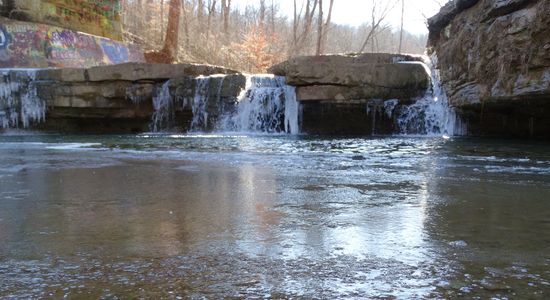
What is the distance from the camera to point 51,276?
1.61 meters

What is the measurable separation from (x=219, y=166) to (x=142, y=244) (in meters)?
2.94

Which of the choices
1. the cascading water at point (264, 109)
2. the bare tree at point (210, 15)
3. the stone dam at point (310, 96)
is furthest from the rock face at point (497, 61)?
the bare tree at point (210, 15)

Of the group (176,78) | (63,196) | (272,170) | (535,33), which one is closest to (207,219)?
(63,196)

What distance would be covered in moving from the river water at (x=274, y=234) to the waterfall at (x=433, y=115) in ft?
24.6

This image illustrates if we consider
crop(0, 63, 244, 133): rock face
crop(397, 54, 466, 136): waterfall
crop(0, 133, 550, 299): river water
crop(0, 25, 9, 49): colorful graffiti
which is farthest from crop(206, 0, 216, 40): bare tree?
crop(0, 133, 550, 299): river water

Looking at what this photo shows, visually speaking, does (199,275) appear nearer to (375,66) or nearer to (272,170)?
(272,170)

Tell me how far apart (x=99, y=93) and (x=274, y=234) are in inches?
470

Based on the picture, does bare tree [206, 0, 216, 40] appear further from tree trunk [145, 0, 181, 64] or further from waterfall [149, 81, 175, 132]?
waterfall [149, 81, 175, 132]

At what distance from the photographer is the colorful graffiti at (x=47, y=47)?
17031mm

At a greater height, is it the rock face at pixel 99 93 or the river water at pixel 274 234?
the rock face at pixel 99 93

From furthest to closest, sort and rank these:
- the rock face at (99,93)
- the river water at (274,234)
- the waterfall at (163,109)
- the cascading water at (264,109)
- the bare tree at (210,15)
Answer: the bare tree at (210,15)
the waterfall at (163,109)
the rock face at (99,93)
the cascading water at (264,109)
the river water at (274,234)

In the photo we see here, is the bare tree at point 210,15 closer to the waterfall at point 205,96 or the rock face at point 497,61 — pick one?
the waterfall at point 205,96

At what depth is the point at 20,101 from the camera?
527 inches

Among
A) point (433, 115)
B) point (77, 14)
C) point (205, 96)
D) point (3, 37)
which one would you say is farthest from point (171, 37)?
point (433, 115)
